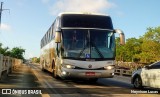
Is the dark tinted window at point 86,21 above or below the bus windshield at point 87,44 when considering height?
above

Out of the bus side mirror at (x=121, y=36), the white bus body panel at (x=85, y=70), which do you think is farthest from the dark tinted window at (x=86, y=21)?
the white bus body panel at (x=85, y=70)

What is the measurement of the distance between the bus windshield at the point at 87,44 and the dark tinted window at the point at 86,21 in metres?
0.38

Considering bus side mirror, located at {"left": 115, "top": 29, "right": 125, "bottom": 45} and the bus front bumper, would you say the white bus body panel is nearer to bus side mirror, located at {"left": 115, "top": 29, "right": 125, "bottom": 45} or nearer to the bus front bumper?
the bus front bumper

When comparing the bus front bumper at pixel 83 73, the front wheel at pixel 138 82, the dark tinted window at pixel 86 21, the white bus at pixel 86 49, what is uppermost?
the dark tinted window at pixel 86 21

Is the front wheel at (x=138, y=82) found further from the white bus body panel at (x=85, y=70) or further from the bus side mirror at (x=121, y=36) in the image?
the bus side mirror at (x=121, y=36)

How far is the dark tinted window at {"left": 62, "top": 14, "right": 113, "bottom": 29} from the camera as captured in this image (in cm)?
1802

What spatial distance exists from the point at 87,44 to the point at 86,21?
4.70 ft

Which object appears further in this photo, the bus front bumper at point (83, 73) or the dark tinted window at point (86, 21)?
the dark tinted window at point (86, 21)

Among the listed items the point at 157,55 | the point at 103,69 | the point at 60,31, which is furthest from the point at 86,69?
the point at 157,55

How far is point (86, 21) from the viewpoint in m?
18.2

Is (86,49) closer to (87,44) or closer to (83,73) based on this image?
(87,44)

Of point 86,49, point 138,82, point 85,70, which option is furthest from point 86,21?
point 138,82

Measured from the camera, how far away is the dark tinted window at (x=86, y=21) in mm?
18016

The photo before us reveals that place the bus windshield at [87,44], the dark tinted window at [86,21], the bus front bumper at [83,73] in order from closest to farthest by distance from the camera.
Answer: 1. the bus front bumper at [83,73]
2. the bus windshield at [87,44]
3. the dark tinted window at [86,21]
